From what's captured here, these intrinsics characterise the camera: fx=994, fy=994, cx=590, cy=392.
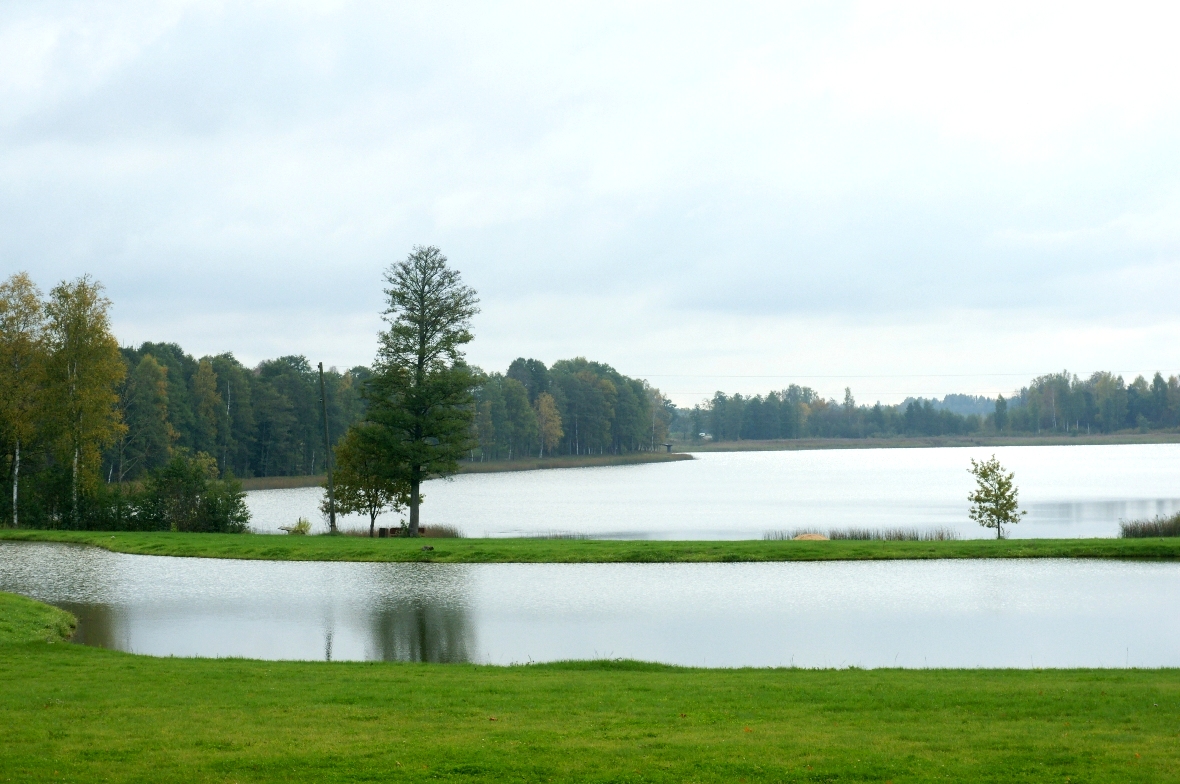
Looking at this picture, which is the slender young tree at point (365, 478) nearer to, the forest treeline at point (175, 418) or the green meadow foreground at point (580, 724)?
the forest treeline at point (175, 418)

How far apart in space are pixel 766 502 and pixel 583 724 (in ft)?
180

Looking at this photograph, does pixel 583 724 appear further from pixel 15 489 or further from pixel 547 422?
pixel 547 422

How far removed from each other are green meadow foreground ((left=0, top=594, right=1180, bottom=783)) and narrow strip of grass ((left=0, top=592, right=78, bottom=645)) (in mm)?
3958

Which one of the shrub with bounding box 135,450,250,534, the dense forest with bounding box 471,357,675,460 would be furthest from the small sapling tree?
the dense forest with bounding box 471,357,675,460

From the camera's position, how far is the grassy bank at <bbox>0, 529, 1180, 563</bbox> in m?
31.3

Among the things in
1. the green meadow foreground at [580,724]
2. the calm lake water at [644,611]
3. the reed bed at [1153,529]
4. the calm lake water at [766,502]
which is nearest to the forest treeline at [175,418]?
the calm lake water at [766,502]

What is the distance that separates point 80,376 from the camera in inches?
1839

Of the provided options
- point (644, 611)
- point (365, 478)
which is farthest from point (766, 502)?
point (644, 611)

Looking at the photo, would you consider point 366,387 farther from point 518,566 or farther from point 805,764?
point 805,764

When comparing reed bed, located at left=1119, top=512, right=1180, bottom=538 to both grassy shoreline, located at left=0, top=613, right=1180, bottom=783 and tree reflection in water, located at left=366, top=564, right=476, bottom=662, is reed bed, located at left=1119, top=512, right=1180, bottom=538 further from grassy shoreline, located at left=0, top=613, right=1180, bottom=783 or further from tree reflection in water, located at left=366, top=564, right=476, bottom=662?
grassy shoreline, located at left=0, top=613, right=1180, bottom=783

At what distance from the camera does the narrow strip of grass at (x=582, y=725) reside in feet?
28.9

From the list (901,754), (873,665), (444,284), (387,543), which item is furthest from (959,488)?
(901,754)

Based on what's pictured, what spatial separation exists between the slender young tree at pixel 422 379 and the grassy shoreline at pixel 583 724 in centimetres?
2828

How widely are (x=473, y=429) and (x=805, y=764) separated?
120559 millimetres
